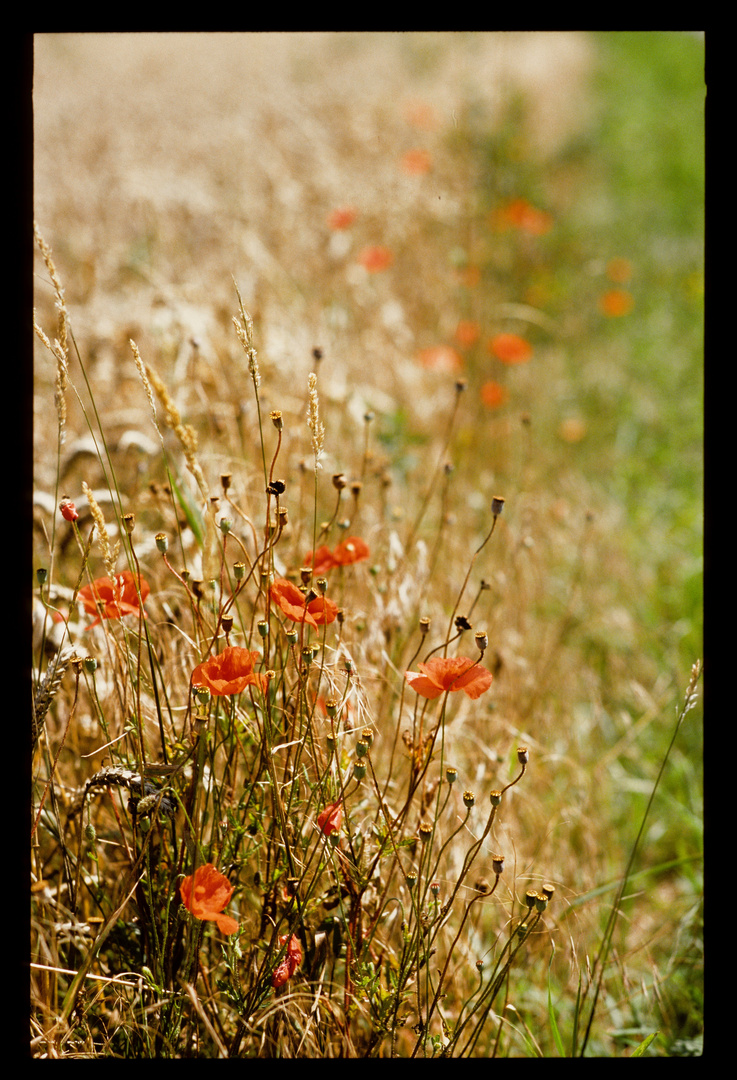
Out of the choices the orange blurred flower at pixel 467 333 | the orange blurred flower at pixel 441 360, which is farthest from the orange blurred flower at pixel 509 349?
the orange blurred flower at pixel 467 333

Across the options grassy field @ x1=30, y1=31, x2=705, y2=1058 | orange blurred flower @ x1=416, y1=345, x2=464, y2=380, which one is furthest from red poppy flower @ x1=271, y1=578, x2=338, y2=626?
orange blurred flower @ x1=416, y1=345, x2=464, y2=380

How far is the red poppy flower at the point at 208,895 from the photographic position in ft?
3.00

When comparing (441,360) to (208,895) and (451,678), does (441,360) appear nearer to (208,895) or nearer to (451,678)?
(451,678)

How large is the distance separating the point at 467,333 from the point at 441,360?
0.34 metres

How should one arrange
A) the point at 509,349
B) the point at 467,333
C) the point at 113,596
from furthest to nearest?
the point at 467,333 < the point at 509,349 < the point at 113,596

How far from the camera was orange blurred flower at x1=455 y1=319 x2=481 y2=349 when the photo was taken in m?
2.92

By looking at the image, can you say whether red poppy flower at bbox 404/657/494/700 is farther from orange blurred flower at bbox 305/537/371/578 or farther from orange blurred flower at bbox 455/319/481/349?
orange blurred flower at bbox 455/319/481/349

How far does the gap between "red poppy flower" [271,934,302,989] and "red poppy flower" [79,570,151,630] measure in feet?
1.40

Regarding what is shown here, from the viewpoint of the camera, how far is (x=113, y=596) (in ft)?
3.51

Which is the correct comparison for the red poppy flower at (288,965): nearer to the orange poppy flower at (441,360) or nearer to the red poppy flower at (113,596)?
the red poppy flower at (113,596)

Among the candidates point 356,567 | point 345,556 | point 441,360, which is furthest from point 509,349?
point 345,556

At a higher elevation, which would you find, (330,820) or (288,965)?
(330,820)

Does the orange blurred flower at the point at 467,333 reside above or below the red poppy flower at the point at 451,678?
above
